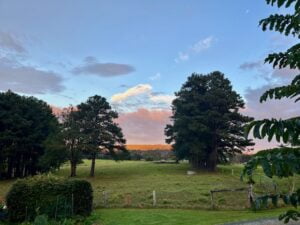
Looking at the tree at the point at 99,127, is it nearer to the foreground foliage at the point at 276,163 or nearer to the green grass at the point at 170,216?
the green grass at the point at 170,216

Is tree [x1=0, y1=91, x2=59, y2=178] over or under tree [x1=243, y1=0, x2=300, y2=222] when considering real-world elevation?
over

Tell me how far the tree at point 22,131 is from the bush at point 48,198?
29080mm

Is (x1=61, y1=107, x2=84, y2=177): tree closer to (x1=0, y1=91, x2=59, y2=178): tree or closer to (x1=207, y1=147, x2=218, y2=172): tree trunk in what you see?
(x1=0, y1=91, x2=59, y2=178): tree

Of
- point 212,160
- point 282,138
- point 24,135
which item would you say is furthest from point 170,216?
point 24,135

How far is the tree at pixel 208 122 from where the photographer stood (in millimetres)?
58562

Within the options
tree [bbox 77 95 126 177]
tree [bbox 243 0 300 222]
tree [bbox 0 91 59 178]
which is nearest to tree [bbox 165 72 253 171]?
tree [bbox 77 95 126 177]

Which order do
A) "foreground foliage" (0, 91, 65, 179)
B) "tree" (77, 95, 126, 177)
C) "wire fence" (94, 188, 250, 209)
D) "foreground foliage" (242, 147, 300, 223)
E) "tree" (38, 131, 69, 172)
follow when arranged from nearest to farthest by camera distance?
"foreground foliage" (242, 147, 300, 223) < "wire fence" (94, 188, 250, 209) < "tree" (38, 131, 69, 172) < "foreground foliage" (0, 91, 65, 179) < "tree" (77, 95, 126, 177)

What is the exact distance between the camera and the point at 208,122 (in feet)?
195

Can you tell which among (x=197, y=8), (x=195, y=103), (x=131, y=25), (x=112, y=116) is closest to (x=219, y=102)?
(x=195, y=103)

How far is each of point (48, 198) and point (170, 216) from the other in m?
8.16

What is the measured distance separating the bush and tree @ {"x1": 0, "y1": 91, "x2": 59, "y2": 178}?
29.1m

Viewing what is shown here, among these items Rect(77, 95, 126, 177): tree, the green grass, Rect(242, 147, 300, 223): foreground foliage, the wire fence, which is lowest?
the green grass

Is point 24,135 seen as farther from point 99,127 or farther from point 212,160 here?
point 212,160

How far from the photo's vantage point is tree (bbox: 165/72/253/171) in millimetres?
58562
